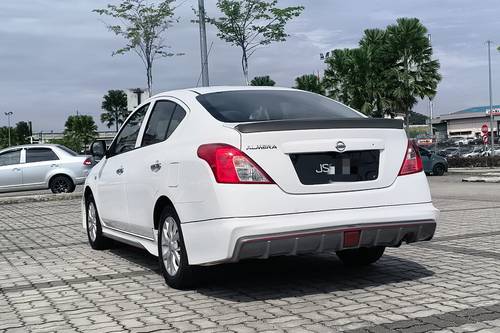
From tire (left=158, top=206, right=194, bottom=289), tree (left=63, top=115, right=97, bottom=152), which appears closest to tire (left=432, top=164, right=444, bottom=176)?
tire (left=158, top=206, right=194, bottom=289)

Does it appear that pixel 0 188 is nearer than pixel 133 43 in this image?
Yes

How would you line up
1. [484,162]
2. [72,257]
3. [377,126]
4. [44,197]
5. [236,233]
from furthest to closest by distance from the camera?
[484,162]
[44,197]
[72,257]
[377,126]
[236,233]

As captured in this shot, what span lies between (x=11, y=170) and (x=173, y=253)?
14113mm

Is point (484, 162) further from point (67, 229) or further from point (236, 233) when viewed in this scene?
point (236, 233)

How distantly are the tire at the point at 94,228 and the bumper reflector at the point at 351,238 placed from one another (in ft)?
12.3

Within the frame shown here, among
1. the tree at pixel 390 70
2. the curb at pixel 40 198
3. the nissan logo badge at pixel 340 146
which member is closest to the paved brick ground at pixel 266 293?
the nissan logo badge at pixel 340 146

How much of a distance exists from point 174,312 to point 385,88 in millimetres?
39156

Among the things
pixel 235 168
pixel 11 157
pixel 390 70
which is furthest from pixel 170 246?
pixel 390 70

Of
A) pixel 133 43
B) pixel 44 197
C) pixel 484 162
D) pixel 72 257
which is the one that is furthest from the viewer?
pixel 484 162

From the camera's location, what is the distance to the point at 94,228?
7816mm

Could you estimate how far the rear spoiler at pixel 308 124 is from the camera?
4688 mm

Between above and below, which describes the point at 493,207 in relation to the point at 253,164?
below

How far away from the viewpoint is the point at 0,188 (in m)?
18.0

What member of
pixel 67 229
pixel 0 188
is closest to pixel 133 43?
pixel 0 188
